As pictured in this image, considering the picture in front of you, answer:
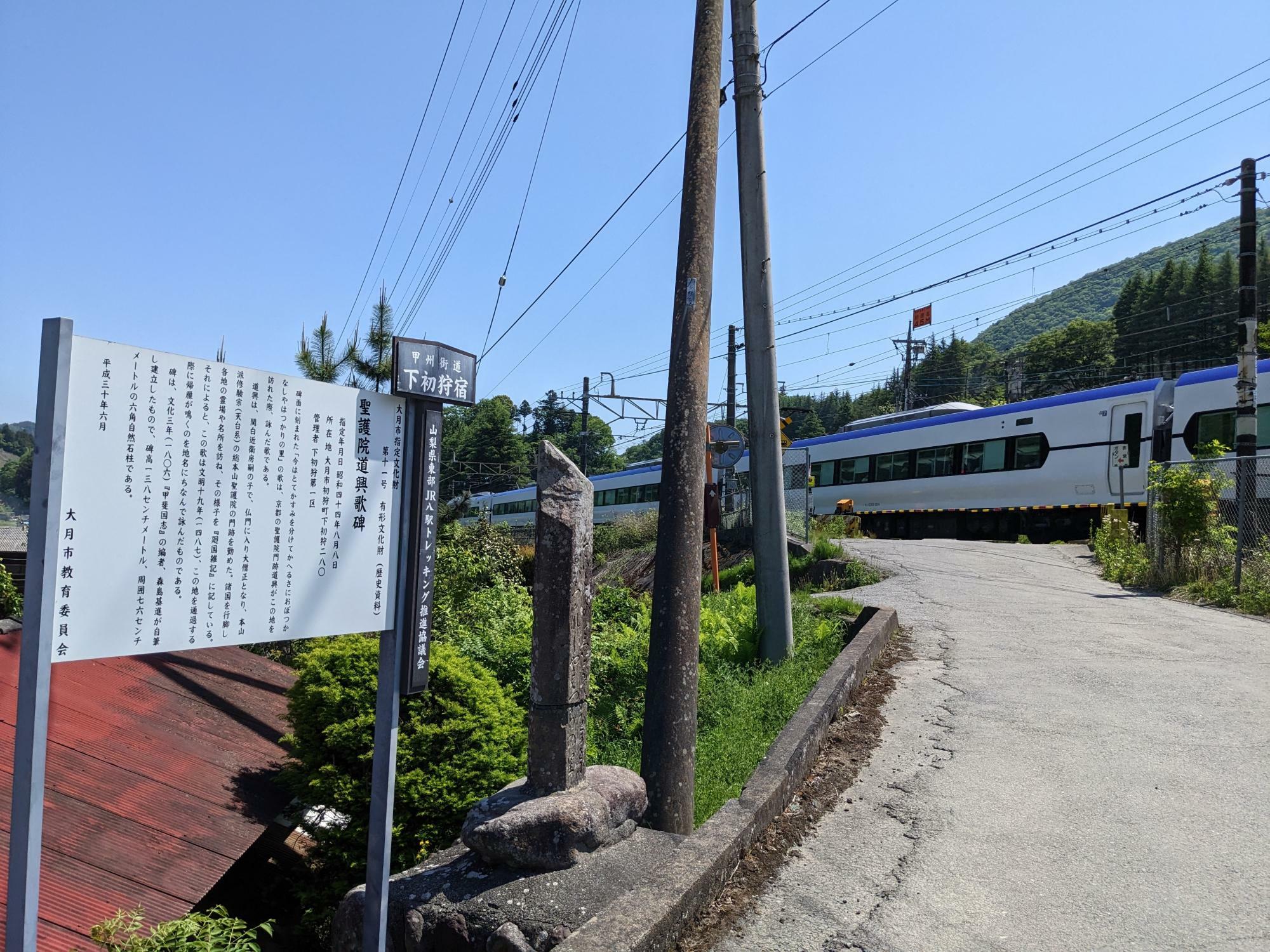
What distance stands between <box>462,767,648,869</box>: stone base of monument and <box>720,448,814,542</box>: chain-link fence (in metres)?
9.94

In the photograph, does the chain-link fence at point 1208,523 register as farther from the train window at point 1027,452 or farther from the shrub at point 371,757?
the shrub at point 371,757

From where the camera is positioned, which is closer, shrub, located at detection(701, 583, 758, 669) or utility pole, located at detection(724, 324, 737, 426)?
shrub, located at detection(701, 583, 758, 669)

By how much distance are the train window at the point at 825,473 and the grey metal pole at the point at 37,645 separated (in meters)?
26.6

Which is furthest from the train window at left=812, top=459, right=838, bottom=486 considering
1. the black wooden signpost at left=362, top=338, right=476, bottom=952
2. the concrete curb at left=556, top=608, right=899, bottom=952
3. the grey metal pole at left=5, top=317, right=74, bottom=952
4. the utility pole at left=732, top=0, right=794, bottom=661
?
the grey metal pole at left=5, top=317, right=74, bottom=952

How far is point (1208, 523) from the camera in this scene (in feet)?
38.7

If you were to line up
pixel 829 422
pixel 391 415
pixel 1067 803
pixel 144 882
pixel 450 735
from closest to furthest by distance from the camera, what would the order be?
pixel 391 415
pixel 144 882
pixel 1067 803
pixel 450 735
pixel 829 422

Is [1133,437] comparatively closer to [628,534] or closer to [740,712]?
[628,534]

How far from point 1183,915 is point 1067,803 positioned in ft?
4.04

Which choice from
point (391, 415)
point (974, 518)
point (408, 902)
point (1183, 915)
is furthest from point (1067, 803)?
point (974, 518)

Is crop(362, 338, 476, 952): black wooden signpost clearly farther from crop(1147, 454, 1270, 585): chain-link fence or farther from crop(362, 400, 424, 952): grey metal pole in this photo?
crop(1147, 454, 1270, 585): chain-link fence

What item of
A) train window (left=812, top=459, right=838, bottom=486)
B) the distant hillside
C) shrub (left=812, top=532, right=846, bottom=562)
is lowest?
shrub (left=812, top=532, right=846, bottom=562)

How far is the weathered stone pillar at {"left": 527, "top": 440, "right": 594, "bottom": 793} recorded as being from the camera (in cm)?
405

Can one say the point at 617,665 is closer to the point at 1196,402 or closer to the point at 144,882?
the point at 144,882

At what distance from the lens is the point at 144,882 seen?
4.25 m
